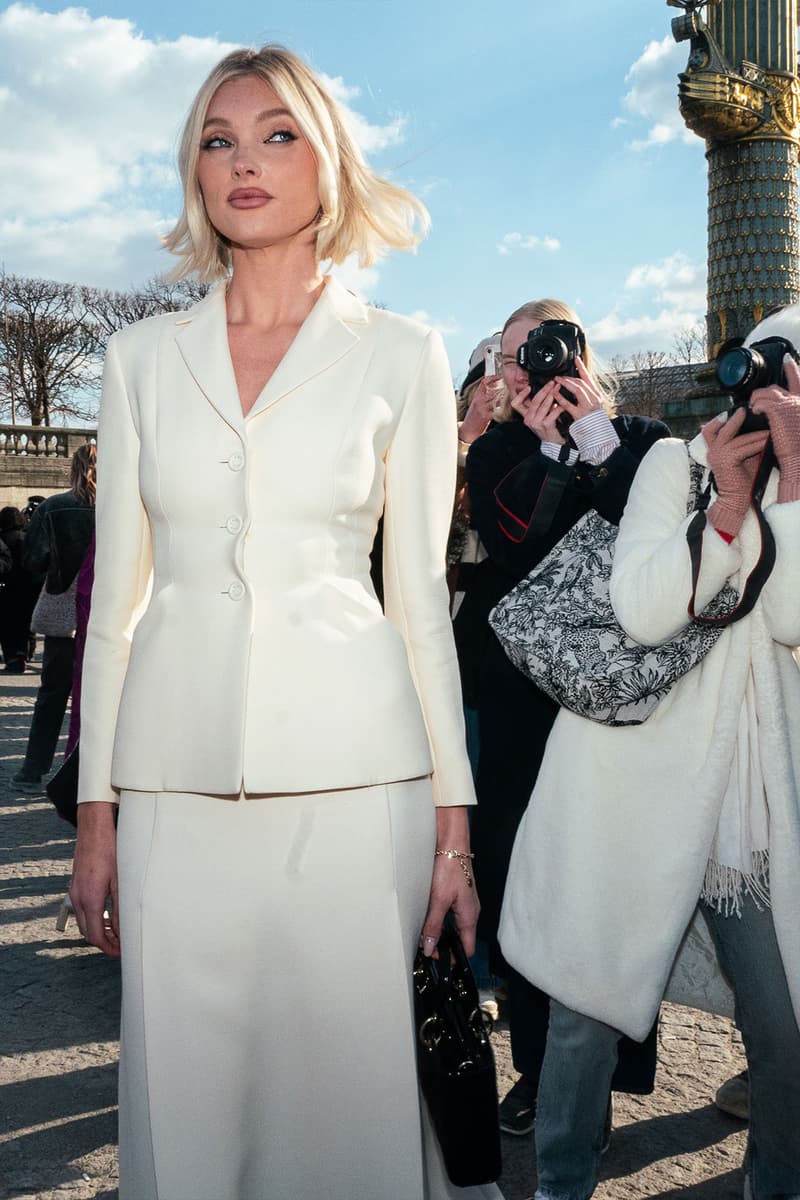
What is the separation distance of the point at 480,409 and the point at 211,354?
2.16 m

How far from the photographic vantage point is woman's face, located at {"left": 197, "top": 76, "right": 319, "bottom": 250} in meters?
1.75

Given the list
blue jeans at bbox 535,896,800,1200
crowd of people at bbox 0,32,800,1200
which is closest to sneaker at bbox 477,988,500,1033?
blue jeans at bbox 535,896,800,1200

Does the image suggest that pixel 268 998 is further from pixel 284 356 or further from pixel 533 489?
pixel 533 489

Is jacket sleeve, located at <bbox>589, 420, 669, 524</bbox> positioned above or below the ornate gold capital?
below

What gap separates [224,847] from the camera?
5.30ft

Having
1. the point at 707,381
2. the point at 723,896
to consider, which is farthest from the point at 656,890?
the point at 707,381

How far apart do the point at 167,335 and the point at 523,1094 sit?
2226 millimetres

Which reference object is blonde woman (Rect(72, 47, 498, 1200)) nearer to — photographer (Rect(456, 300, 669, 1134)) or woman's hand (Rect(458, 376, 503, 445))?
photographer (Rect(456, 300, 669, 1134))

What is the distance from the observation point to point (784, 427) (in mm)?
2156

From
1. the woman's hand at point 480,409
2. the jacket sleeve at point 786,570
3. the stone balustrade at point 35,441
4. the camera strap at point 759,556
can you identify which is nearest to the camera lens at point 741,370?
the camera strap at point 759,556

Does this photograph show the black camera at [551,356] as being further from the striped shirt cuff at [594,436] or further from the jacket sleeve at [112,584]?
the jacket sleeve at [112,584]

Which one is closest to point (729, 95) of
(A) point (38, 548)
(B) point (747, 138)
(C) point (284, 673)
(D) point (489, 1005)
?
(B) point (747, 138)

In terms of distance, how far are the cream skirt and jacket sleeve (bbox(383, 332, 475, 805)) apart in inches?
5.8

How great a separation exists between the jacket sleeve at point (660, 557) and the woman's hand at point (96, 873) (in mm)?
1048
